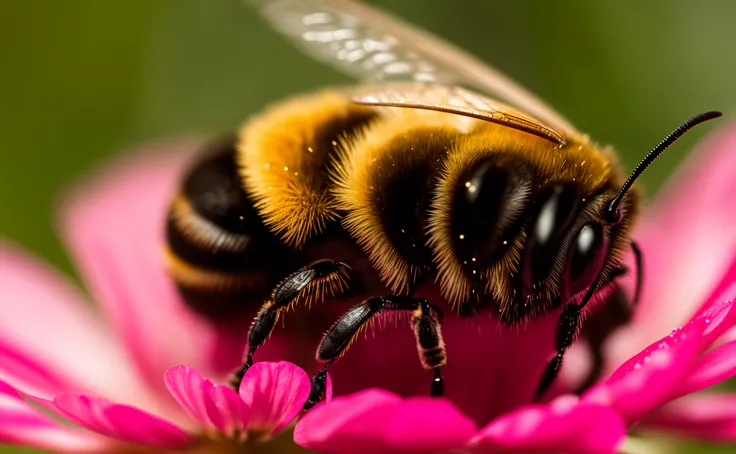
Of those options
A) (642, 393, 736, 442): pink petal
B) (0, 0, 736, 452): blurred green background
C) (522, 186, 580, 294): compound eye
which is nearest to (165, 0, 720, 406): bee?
(522, 186, 580, 294): compound eye

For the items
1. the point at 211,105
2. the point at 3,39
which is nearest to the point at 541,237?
the point at 211,105

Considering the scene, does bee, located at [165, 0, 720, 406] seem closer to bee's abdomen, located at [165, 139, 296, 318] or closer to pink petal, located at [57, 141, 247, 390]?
bee's abdomen, located at [165, 139, 296, 318]

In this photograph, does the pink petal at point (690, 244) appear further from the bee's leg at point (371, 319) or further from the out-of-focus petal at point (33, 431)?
the out-of-focus petal at point (33, 431)

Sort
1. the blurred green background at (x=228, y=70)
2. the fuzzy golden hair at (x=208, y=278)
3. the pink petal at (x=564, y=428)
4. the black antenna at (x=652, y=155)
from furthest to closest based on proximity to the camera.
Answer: the blurred green background at (x=228, y=70), the fuzzy golden hair at (x=208, y=278), the black antenna at (x=652, y=155), the pink petal at (x=564, y=428)

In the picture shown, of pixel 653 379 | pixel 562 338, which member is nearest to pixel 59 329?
pixel 562 338

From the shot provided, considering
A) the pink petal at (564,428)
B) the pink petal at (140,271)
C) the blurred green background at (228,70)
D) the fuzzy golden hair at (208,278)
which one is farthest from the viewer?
the blurred green background at (228,70)

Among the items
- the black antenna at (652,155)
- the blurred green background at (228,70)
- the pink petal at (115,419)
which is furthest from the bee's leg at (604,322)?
the blurred green background at (228,70)
